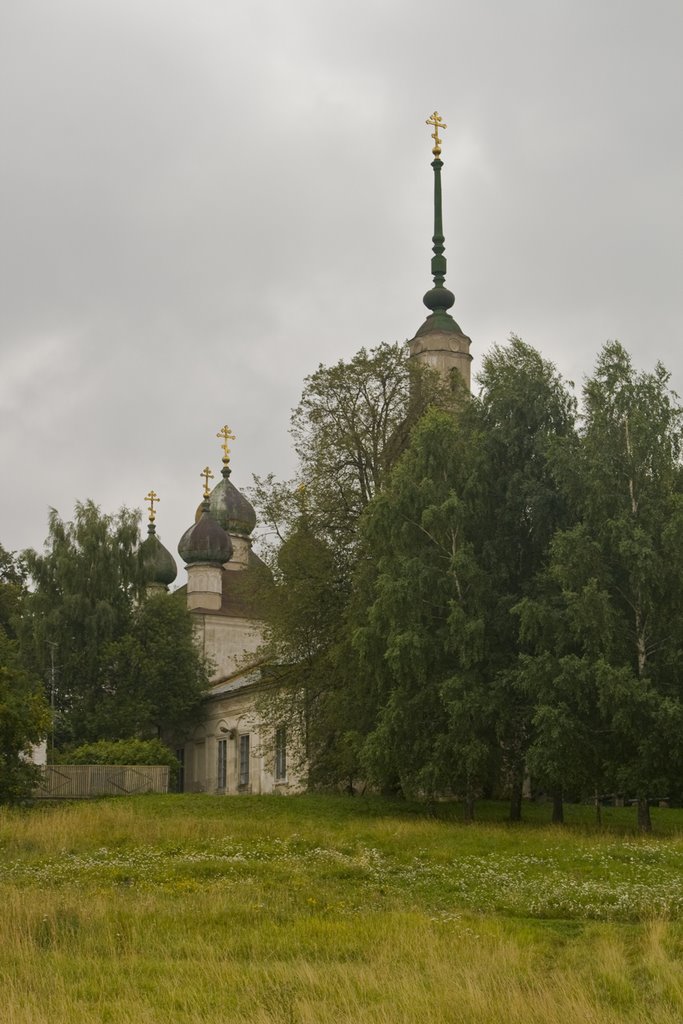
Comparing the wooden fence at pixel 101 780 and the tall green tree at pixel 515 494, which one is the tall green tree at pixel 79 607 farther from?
the tall green tree at pixel 515 494

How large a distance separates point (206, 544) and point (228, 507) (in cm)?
671

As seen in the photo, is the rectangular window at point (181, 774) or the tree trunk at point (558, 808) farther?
the rectangular window at point (181, 774)

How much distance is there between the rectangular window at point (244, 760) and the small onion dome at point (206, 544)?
44.6ft

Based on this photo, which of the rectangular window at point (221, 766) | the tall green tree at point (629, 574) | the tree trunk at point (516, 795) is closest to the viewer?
the tall green tree at point (629, 574)

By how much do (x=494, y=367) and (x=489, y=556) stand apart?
5.31 m

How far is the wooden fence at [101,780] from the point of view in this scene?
128 ft

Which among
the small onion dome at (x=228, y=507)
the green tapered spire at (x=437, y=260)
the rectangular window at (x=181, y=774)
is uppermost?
the green tapered spire at (x=437, y=260)

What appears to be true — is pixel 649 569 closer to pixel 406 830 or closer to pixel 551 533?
pixel 551 533

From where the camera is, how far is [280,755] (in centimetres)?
4756

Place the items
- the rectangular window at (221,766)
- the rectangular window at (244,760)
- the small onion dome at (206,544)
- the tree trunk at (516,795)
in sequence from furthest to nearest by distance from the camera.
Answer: the small onion dome at (206,544) < the rectangular window at (221,766) < the rectangular window at (244,760) < the tree trunk at (516,795)

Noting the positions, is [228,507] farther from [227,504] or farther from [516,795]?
[516,795]

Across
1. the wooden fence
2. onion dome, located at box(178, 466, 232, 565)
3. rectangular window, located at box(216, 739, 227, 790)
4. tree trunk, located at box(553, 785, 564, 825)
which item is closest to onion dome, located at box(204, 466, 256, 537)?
onion dome, located at box(178, 466, 232, 565)

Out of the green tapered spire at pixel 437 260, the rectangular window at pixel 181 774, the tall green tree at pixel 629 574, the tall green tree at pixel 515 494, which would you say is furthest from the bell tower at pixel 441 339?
the rectangular window at pixel 181 774

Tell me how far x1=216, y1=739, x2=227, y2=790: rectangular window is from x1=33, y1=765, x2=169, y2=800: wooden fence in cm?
1290
